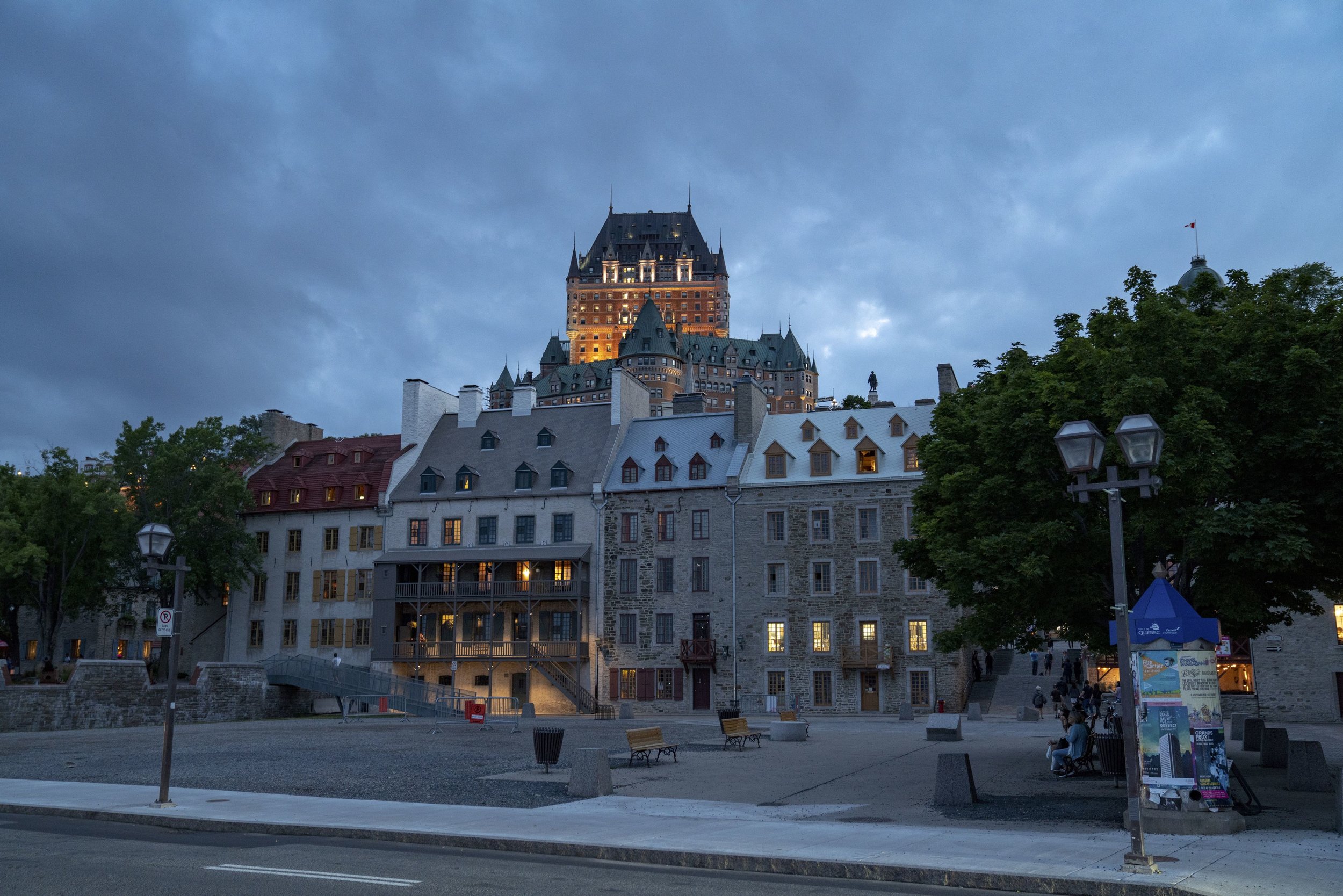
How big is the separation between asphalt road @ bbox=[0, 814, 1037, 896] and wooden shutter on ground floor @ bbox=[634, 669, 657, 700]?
1526 inches

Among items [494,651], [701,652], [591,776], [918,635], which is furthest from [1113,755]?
[494,651]

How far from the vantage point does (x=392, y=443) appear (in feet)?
204

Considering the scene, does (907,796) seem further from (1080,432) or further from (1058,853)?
(1080,432)

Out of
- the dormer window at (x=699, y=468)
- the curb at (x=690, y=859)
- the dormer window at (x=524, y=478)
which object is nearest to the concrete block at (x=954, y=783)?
the curb at (x=690, y=859)

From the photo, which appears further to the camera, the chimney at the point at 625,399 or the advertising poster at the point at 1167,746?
the chimney at the point at 625,399

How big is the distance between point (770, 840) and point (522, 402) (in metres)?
49.1

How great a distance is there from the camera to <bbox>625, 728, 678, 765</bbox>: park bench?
2427 cm

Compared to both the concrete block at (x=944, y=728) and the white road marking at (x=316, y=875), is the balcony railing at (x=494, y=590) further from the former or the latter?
the white road marking at (x=316, y=875)

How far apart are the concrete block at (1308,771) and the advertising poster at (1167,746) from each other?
5864 millimetres

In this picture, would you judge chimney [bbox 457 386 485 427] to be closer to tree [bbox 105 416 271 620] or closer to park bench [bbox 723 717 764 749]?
tree [bbox 105 416 271 620]

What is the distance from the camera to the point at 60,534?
1938 inches

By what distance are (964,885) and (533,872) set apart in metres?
4.86

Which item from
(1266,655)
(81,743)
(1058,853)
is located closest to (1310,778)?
(1058,853)

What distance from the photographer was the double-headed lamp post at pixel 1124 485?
1226 centimetres
